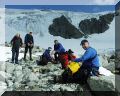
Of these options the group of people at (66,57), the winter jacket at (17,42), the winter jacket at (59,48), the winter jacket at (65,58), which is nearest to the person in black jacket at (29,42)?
the group of people at (66,57)

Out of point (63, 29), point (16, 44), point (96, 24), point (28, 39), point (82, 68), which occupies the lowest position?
point (82, 68)

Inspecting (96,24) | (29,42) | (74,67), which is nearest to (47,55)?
(29,42)

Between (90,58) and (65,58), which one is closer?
(90,58)

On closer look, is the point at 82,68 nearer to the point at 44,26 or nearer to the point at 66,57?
the point at 66,57

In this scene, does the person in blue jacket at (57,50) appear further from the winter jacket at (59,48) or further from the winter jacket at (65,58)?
the winter jacket at (65,58)

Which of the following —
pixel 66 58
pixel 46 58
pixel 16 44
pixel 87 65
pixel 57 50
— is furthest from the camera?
pixel 16 44

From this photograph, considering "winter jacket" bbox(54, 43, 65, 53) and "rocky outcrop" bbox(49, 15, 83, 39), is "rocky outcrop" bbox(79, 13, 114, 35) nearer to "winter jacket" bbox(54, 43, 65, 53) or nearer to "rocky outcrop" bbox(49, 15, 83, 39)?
"rocky outcrop" bbox(49, 15, 83, 39)

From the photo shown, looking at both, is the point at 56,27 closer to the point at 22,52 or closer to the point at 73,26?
the point at 73,26
